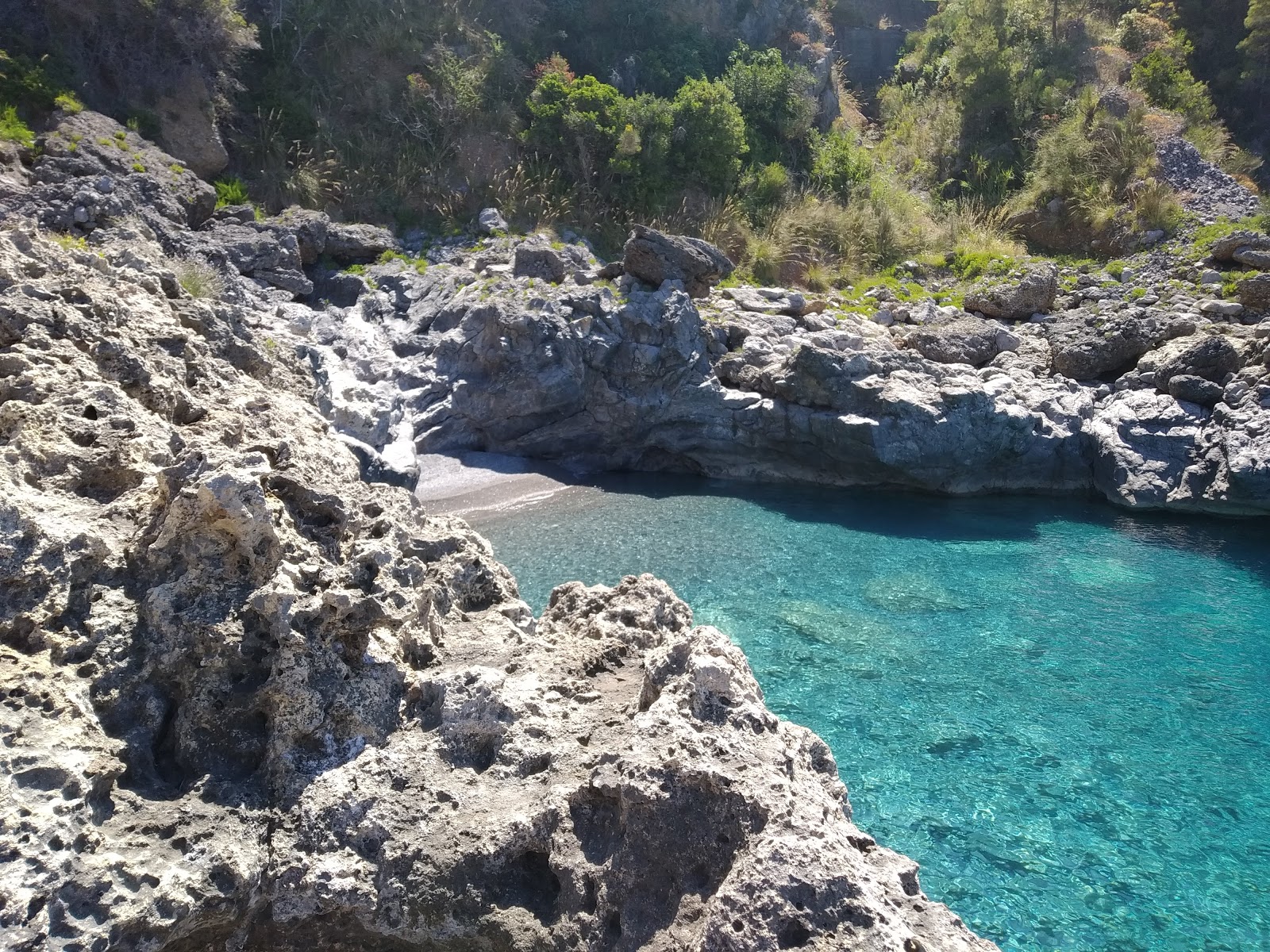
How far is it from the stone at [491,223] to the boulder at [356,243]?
230 centimetres

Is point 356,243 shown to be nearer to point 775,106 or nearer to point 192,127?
point 192,127

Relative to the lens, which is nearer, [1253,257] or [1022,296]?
[1253,257]

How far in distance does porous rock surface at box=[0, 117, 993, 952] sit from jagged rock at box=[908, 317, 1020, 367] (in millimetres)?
12604

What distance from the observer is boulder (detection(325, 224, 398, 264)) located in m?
16.4

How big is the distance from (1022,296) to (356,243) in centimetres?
1376

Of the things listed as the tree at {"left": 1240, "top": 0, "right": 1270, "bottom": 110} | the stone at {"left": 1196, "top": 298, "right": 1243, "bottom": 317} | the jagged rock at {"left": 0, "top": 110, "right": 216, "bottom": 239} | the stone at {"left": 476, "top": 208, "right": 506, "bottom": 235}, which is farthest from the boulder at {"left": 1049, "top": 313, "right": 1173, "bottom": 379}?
the jagged rock at {"left": 0, "top": 110, "right": 216, "bottom": 239}

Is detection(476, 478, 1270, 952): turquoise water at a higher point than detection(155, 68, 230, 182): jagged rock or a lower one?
lower

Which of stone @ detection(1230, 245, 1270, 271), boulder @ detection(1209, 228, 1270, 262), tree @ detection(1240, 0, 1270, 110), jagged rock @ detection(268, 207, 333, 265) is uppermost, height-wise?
tree @ detection(1240, 0, 1270, 110)

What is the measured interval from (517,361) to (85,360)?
9915 mm

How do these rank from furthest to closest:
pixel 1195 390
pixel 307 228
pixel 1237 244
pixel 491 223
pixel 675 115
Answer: pixel 675 115 < pixel 491 223 < pixel 1237 244 < pixel 307 228 < pixel 1195 390

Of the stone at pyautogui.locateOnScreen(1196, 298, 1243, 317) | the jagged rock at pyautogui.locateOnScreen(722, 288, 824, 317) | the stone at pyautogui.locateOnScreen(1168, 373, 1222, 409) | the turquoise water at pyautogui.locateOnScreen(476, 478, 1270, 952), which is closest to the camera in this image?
the turquoise water at pyautogui.locateOnScreen(476, 478, 1270, 952)

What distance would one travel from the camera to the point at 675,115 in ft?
72.4

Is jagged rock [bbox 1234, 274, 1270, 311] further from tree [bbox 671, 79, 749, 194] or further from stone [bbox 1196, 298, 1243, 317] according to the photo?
tree [bbox 671, 79, 749, 194]

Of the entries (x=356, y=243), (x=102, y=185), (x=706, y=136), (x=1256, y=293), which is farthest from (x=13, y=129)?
(x=1256, y=293)
